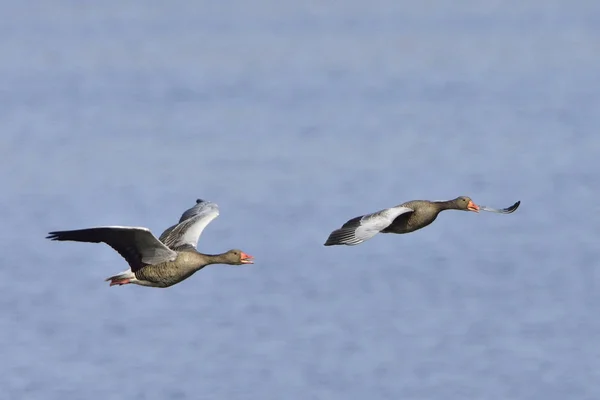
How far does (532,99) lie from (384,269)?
21.6 meters

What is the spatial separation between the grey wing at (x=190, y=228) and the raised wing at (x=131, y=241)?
1509 mm

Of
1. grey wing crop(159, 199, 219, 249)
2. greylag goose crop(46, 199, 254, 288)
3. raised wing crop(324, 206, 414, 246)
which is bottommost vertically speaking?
greylag goose crop(46, 199, 254, 288)

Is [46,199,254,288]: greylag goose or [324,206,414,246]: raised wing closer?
[46,199,254,288]: greylag goose

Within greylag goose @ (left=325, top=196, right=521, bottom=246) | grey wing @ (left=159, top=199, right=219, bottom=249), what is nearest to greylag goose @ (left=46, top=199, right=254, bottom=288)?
grey wing @ (left=159, top=199, right=219, bottom=249)

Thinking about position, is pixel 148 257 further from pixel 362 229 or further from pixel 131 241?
pixel 362 229

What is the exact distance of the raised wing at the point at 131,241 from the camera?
17641 millimetres

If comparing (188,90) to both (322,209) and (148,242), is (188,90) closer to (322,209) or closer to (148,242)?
(322,209)

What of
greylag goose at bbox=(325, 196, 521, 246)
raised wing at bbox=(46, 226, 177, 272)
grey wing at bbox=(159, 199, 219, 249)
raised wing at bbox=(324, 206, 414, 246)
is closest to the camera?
raised wing at bbox=(46, 226, 177, 272)

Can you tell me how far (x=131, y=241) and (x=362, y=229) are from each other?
332cm

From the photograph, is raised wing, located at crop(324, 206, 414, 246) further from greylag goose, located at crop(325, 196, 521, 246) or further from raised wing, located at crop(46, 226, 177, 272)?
raised wing, located at crop(46, 226, 177, 272)

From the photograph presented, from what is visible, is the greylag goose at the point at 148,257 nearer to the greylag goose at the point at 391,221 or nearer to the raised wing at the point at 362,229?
the raised wing at the point at 362,229

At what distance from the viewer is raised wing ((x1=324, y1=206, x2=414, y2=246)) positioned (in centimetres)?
1920

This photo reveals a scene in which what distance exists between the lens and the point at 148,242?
1839 centimetres

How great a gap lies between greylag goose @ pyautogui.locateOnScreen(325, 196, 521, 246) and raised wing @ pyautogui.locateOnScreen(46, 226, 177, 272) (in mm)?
2340
